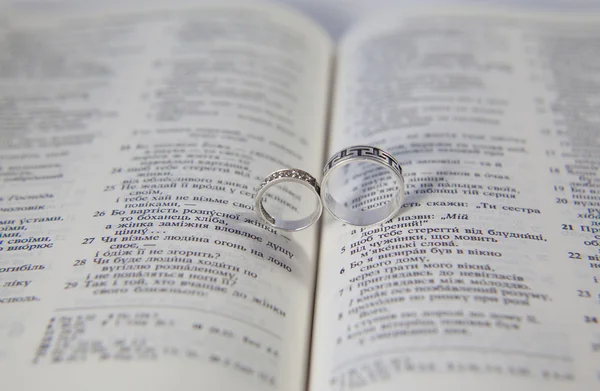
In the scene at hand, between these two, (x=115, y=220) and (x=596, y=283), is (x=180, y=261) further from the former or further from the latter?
(x=596, y=283)

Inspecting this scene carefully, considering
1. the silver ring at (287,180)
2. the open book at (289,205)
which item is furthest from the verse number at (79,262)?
the silver ring at (287,180)

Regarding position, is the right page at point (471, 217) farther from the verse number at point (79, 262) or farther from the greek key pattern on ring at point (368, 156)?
the verse number at point (79, 262)

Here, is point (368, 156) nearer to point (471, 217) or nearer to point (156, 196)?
point (471, 217)

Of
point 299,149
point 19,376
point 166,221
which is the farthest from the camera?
point 299,149

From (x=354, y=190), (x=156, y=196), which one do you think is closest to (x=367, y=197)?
(x=354, y=190)

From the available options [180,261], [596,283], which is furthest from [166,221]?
[596,283]
